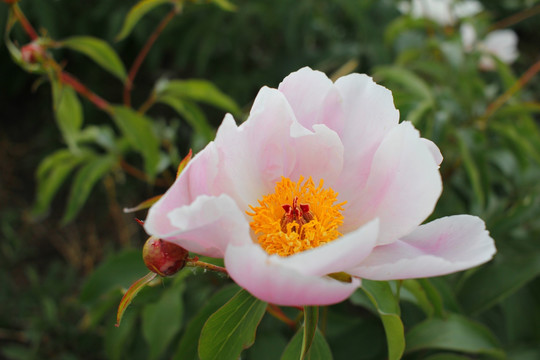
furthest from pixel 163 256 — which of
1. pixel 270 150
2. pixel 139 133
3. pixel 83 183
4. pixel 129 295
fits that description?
pixel 83 183

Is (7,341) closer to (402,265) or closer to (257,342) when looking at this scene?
(257,342)

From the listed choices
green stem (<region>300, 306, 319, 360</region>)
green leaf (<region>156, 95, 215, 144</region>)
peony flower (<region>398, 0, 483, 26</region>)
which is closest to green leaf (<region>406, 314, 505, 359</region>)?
green stem (<region>300, 306, 319, 360</region>)

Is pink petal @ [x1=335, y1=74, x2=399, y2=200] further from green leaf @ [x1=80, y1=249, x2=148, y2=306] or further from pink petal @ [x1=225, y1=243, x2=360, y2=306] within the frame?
green leaf @ [x1=80, y1=249, x2=148, y2=306]

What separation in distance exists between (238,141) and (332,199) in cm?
10

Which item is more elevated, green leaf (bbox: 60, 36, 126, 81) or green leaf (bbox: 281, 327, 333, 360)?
green leaf (bbox: 60, 36, 126, 81)

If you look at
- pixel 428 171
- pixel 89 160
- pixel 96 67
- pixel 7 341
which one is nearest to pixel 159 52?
pixel 96 67

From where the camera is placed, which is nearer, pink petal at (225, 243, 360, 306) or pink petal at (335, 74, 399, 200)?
pink petal at (225, 243, 360, 306)

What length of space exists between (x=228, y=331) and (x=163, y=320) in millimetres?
341

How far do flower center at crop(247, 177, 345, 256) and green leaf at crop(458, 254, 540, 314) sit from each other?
356mm

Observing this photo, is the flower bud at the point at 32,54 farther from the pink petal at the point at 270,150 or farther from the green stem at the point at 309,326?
the green stem at the point at 309,326

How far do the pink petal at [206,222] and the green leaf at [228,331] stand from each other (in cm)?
A: 8

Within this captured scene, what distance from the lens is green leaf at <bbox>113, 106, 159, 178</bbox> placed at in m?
0.87

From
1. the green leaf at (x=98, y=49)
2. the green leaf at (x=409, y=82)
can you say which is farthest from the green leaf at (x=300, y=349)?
the green leaf at (x=98, y=49)

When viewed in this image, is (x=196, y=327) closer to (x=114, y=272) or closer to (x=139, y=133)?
(x=114, y=272)
